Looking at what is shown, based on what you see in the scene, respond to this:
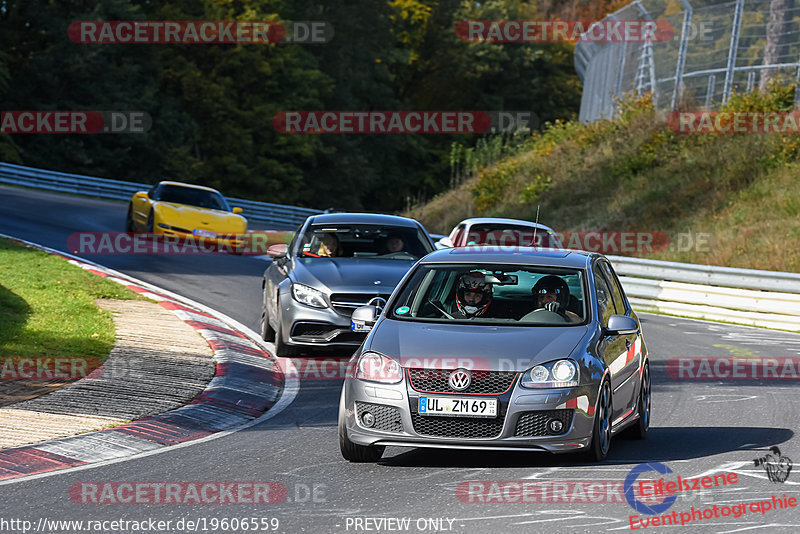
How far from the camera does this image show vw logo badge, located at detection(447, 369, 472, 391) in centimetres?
791

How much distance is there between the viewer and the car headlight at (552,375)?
7.96m

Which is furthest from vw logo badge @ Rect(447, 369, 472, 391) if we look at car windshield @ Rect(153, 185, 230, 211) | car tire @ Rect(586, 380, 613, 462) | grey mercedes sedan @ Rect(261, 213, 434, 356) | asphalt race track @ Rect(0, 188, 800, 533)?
car windshield @ Rect(153, 185, 230, 211)

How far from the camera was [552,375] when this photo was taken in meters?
8.02

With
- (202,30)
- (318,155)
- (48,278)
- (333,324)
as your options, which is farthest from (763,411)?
(318,155)

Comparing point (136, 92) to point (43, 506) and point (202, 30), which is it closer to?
point (202, 30)

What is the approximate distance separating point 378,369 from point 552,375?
1163 millimetres

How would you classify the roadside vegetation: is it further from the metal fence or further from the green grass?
the green grass

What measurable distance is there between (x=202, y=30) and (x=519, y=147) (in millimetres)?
21138

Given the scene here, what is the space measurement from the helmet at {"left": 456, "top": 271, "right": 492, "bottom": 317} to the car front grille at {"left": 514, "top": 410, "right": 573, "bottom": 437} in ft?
5.11

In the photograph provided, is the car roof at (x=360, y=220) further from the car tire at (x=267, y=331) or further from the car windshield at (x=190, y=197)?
the car windshield at (x=190, y=197)

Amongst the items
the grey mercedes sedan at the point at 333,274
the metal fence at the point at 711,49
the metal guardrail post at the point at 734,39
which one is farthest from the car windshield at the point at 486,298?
the metal guardrail post at the point at 734,39

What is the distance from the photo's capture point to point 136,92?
56219 mm

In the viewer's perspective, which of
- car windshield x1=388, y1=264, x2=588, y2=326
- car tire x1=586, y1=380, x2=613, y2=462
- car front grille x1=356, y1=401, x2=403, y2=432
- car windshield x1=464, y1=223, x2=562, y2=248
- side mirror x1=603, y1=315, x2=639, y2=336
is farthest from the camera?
car windshield x1=464, y1=223, x2=562, y2=248

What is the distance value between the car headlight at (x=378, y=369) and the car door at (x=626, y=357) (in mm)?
1814
